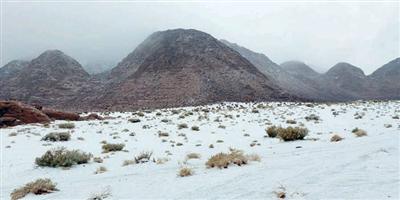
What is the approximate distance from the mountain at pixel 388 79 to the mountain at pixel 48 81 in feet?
247

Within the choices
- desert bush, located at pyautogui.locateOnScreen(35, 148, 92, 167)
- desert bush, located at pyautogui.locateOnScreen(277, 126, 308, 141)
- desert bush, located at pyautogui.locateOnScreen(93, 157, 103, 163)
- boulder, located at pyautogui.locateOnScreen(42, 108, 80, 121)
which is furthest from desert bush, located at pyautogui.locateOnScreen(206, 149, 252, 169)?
boulder, located at pyautogui.locateOnScreen(42, 108, 80, 121)

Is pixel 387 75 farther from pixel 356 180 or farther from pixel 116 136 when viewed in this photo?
→ pixel 356 180

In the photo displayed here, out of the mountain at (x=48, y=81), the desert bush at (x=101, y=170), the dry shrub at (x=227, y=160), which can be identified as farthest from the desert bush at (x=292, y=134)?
the mountain at (x=48, y=81)

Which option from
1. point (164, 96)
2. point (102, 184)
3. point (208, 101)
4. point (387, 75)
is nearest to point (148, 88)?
point (164, 96)

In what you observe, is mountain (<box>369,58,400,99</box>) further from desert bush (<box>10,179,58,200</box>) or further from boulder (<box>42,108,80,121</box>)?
desert bush (<box>10,179,58,200</box>)

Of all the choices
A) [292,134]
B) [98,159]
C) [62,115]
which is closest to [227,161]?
[98,159]

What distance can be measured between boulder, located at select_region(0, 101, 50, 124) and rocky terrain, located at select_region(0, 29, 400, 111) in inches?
1057

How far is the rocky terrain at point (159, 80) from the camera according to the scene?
214 feet

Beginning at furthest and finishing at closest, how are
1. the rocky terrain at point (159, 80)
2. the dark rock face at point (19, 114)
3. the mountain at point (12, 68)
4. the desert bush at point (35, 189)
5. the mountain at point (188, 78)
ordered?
1. the mountain at point (12, 68)
2. the rocky terrain at point (159, 80)
3. the mountain at point (188, 78)
4. the dark rock face at point (19, 114)
5. the desert bush at point (35, 189)

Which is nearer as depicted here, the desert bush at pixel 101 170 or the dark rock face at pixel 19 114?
the desert bush at pixel 101 170

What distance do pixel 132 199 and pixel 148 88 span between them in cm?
6307

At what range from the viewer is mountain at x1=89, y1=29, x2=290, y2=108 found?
64188 mm

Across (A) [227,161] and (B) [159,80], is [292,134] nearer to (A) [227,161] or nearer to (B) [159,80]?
(A) [227,161]

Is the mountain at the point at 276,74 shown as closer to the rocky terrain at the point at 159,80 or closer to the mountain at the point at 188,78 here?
the rocky terrain at the point at 159,80
